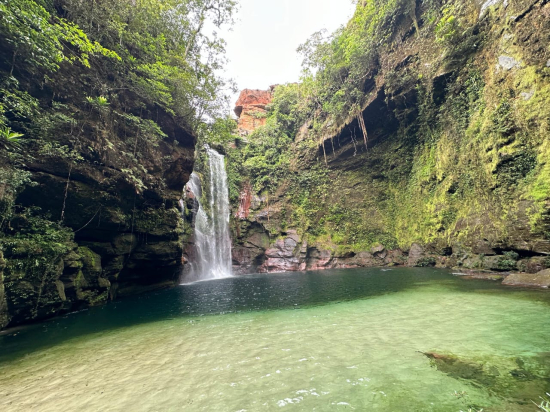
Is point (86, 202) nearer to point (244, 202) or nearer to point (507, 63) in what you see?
point (244, 202)

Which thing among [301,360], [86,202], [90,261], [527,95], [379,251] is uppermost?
[527,95]

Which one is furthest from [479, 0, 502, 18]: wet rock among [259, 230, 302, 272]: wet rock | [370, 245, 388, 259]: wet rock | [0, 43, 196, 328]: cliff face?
[259, 230, 302, 272]: wet rock

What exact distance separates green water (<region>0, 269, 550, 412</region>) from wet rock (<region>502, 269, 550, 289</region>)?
119cm

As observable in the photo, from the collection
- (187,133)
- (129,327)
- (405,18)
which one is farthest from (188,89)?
(405,18)

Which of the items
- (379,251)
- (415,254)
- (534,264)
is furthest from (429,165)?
(534,264)

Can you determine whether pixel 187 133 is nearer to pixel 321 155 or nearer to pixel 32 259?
pixel 32 259

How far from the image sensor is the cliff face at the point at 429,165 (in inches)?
440

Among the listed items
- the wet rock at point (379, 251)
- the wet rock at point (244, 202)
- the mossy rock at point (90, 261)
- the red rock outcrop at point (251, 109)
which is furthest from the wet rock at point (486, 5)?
the red rock outcrop at point (251, 109)

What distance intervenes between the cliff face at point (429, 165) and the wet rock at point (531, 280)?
1.22 metres

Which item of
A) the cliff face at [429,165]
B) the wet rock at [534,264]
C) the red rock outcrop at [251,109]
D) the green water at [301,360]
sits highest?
the red rock outcrop at [251,109]

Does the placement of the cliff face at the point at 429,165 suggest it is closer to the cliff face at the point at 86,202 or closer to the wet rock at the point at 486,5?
the wet rock at the point at 486,5

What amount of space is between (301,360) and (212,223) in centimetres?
2117

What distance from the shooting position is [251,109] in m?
40.7

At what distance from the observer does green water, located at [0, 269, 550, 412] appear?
311 centimetres
